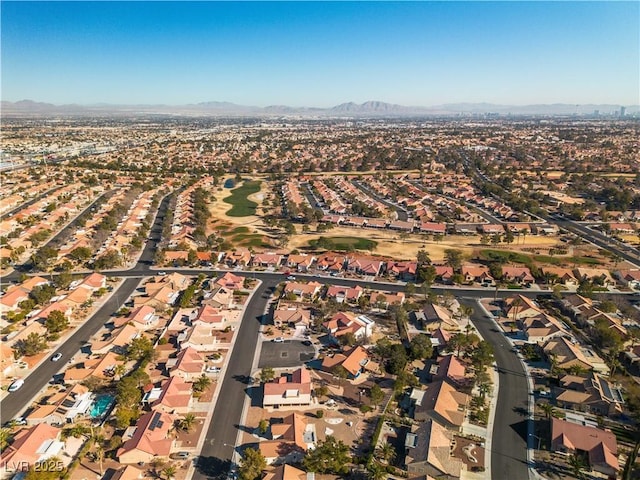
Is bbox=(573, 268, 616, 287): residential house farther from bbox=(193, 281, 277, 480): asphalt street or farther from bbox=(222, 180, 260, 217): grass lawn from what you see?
bbox=(222, 180, 260, 217): grass lawn

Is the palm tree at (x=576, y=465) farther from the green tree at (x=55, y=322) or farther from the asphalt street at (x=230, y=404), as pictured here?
the green tree at (x=55, y=322)

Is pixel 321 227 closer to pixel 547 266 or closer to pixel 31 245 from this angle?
pixel 547 266

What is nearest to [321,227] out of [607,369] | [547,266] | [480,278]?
[480,278]

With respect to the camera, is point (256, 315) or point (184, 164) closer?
point (256, 315)

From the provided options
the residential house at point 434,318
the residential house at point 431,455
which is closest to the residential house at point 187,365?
the residential house at point 431,455

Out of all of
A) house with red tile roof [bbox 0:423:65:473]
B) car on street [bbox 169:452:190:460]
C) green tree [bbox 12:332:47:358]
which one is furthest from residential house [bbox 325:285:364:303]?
house with red tile roof [bbox 0:423:65:473]

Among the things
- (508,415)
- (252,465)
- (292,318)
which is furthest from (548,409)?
(292,318)
